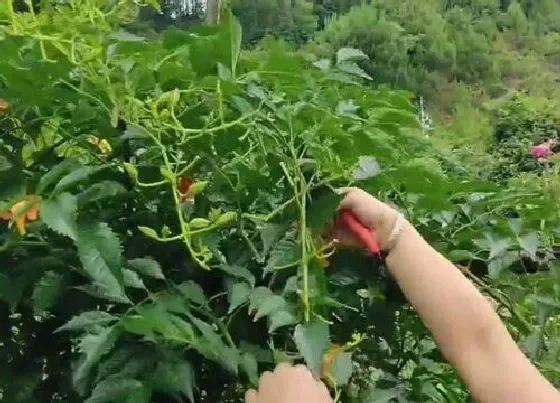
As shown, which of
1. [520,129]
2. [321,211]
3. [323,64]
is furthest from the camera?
[520,129]

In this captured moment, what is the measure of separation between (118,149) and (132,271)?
0.29 feet

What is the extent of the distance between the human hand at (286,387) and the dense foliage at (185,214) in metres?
0.01

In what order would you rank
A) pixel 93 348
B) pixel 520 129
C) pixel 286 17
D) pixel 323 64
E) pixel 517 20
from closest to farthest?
pixel 93 348 < pixel 323 64 < pixel 520 129 < pixel 286 17 < pixel 517 20

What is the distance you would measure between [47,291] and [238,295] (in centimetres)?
12

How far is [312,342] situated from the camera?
607 millimetres

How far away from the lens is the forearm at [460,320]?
2.31 ft

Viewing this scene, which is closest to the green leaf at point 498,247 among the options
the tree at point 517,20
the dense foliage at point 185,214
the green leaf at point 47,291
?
the dense foliage at point 185,214

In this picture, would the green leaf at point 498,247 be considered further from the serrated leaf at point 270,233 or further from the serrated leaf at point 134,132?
the serrated leaf at point 134,132

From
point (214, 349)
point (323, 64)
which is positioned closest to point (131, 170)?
point (214, 349)

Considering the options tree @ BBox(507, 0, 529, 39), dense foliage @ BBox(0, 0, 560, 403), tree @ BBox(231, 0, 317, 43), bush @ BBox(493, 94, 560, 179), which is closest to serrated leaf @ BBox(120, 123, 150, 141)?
dense foliage @ BBox(0, 0, 560, 403)

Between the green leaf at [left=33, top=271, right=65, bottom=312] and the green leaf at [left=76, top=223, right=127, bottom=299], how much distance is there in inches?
1.6

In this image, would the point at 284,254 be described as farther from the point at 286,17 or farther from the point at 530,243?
the point at 286,17

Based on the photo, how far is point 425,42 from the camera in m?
13.0

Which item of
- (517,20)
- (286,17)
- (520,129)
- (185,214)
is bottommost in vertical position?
(517,20)
